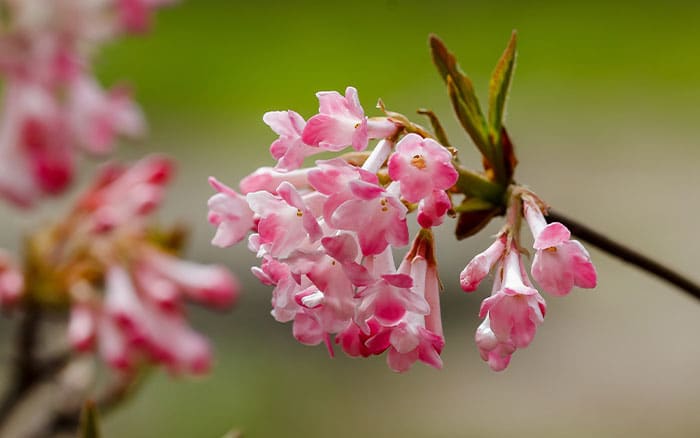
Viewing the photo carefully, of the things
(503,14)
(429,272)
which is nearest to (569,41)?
(503,14)

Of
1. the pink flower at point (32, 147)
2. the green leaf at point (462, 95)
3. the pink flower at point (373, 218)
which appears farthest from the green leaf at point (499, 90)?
the pink flower at point (32, 147)

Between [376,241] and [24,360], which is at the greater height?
[376,241]

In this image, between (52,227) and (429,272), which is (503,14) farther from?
(429,272)

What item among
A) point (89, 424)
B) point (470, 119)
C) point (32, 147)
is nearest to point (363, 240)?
point (470, 119)

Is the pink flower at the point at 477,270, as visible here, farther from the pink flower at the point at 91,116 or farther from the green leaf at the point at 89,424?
the pink flower at the point at 91,116

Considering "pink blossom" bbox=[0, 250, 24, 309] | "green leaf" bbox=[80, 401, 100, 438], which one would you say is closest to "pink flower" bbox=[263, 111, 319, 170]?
"green leaf" bbox=[80, 401, 100, 438]

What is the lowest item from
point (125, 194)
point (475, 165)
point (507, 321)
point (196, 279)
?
point (475, 165)

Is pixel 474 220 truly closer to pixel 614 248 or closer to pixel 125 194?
pixel 614 248

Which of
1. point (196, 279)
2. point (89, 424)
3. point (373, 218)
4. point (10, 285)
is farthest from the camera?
point (196, 279)
